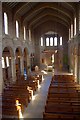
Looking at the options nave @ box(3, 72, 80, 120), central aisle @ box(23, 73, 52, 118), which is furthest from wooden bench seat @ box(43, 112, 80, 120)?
central aisle @ box(23, 73, 52, 118)

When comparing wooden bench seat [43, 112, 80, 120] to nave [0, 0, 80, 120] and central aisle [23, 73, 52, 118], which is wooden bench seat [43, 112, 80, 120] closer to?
nave [0, 0, 80, 120]

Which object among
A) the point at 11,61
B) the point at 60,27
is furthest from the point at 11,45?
the point at 60,27

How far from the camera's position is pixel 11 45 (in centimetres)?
2142

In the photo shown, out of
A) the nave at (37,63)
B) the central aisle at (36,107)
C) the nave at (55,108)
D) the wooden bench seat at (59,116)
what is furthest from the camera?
the central aisle at (36,107)

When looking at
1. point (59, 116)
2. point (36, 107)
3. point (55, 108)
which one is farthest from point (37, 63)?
point (59, 116)

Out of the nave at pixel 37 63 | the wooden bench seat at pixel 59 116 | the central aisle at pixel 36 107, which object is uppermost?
the nave at pixel 37 63

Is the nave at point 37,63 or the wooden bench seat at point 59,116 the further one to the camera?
the nave at point 37,63

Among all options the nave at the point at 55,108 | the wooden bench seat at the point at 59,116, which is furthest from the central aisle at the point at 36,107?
the wooden bench seat at the point at 59,116

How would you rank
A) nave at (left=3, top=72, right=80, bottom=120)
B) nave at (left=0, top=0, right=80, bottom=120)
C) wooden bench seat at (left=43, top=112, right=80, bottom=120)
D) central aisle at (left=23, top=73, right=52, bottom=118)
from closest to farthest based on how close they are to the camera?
wooden bench seat at (left=43, top=112, right=80, bottom=120) < nave at (left=3, top=72, right=80, bottom=120) < nave at (left=0, top=0, right=80, bottom=120) < central aisle at (left=23, top=73, right=52, bottom=118)

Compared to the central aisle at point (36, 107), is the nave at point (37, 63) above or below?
above

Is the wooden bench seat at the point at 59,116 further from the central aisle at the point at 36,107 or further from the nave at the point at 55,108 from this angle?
the central aisle at the point at 36,107

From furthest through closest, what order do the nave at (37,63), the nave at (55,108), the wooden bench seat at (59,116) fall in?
the nave at (37,63)
the nave at (55,108)
the wooden bench seat at (59,116)

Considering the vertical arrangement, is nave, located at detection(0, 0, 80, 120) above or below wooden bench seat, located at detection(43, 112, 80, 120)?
above

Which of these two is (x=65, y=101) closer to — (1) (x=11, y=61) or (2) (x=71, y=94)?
(2) (x=71, y=94)
